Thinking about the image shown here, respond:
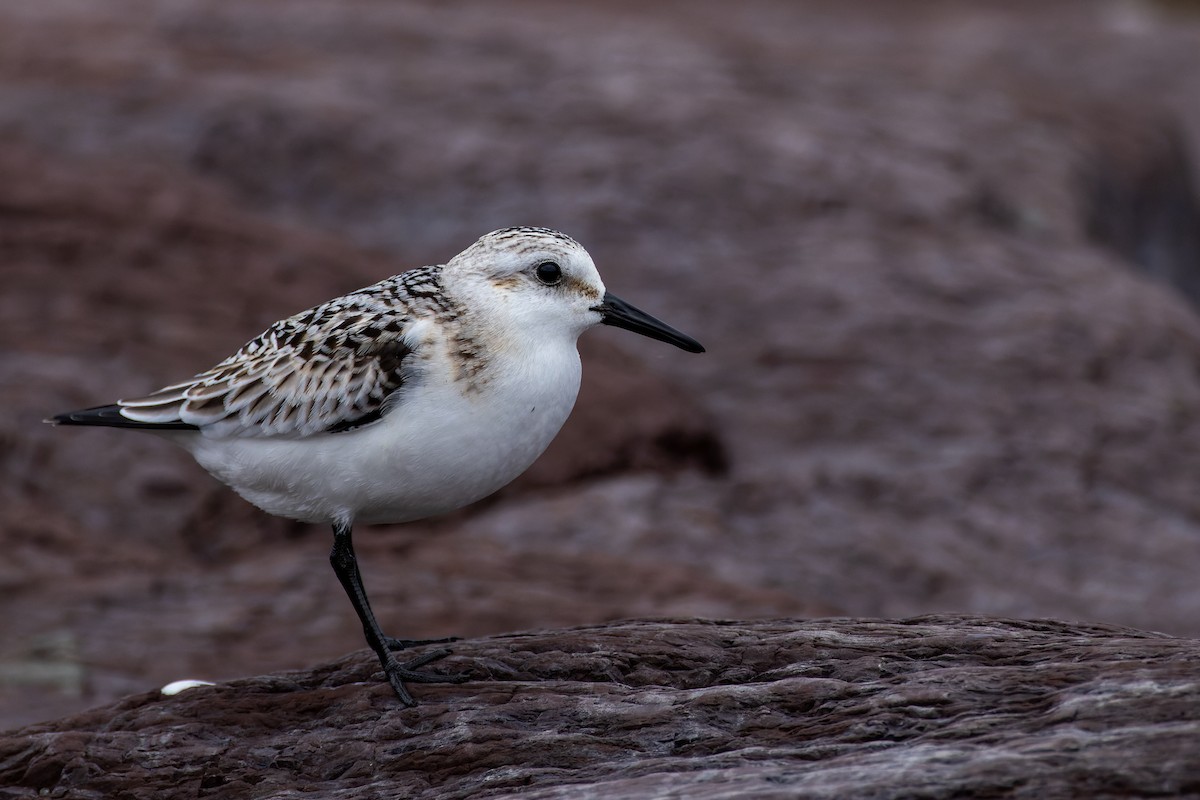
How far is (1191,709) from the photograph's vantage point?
5805mm

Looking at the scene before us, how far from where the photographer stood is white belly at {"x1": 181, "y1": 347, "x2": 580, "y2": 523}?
7590mm

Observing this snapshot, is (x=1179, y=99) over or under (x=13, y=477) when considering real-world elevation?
over

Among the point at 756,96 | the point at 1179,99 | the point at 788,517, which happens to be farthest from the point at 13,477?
the point at 1179,99

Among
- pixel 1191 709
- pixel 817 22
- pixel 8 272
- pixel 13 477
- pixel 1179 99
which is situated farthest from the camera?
pixel 817 22

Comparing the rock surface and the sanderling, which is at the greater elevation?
the sanderling

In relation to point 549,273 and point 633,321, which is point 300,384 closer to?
point 549,273

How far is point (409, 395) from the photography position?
304 inches

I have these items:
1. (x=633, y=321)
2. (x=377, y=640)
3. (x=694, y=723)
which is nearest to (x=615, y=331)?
(x=633, y=321)

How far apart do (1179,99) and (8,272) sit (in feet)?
70.7

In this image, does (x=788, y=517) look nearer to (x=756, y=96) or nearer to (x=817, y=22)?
(x=756, y=96)

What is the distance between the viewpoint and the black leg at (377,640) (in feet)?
25.6

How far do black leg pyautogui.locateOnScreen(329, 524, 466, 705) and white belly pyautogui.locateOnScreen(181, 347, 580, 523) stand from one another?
0.64 ft

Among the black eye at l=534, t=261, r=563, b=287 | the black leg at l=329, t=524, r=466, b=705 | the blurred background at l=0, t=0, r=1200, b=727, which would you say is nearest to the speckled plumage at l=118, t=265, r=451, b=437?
the black eye at l=534, t=261, r=563, b=287

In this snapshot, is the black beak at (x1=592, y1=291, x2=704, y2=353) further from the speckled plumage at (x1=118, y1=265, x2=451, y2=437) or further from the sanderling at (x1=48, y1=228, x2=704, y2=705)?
the speckled plumage at (x1=118, y1=265, x2=451, y2=437)
